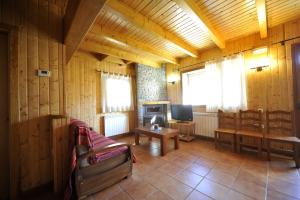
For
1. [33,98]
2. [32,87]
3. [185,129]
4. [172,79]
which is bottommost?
[185,129]

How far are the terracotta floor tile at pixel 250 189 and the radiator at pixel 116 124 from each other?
3.30m

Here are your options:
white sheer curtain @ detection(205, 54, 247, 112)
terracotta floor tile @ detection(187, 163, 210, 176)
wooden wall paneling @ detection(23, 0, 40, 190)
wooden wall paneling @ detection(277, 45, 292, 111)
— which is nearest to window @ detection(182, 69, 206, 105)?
white sheer curtain @ detection(205, 54, 247, 112)

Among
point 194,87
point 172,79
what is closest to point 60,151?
point 194,87

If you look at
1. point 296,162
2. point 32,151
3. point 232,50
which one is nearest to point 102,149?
point 32,151

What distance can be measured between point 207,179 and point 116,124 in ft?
9.88

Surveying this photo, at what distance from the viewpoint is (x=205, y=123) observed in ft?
13.2

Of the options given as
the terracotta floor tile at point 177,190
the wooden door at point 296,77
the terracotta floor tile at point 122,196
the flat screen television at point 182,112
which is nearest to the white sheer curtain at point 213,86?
the flat screen television at point 182,112

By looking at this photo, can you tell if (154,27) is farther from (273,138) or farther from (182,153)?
(273,138)

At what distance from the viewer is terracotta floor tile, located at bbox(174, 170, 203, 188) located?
1.95 m

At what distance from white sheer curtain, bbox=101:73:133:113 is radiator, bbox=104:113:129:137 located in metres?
0.21

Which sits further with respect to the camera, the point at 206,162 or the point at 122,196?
the point at 206,162

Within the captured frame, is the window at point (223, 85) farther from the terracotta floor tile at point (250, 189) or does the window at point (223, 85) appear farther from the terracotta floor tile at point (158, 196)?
the terracotta floor tile at point (158, 196)

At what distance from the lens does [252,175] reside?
82.6 inches

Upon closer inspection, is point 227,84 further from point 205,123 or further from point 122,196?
point 122,196
